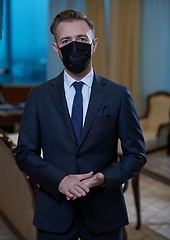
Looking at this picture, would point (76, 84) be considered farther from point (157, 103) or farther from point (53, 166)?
point (157, 103)

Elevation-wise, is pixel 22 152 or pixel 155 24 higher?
pixel 155 24

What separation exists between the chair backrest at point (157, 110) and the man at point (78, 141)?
13.4 ft

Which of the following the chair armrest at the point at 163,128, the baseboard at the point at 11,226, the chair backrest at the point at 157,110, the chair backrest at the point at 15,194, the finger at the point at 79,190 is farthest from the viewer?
the chair backrest at the point at 157,110

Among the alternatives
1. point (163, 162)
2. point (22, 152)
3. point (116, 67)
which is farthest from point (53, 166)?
point (116, 67)

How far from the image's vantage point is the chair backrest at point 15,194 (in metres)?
2.11

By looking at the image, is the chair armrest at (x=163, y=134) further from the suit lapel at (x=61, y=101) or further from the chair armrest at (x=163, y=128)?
the suit lapel at (x=61, y=101)

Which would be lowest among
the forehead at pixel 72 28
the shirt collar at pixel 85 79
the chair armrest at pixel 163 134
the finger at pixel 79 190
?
the chair armrest at pixel 163 134

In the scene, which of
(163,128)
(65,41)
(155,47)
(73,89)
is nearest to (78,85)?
(73,89)

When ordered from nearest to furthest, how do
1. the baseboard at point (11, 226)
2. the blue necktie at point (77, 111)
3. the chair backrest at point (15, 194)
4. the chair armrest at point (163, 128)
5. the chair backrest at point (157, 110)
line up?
1. the blue necktie at point (77, 111)
2. the chair backrest at point (15, 194)
3. the baseboard at point (11, 226)
4. the chair armrest at point (163, 128)
5. the chair backrest at point (157, 110)

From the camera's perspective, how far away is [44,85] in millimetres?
1337

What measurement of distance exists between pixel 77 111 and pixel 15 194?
133 centimetres

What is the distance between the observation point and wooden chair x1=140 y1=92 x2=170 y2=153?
501 centimetres

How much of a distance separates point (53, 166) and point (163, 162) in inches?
91.7

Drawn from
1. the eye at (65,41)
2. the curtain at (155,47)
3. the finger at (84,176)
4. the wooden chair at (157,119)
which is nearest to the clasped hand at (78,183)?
the finger at (84,176)
